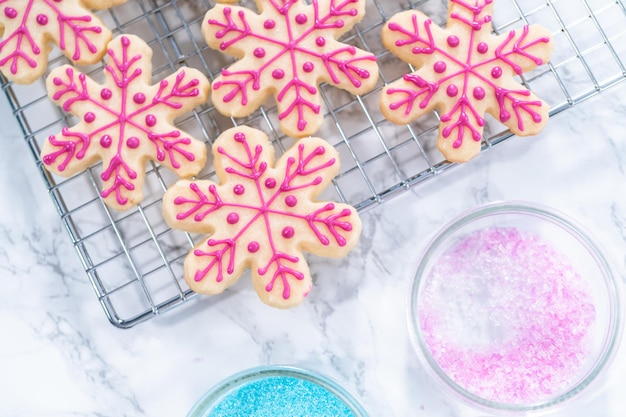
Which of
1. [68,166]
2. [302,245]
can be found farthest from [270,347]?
[68,166]

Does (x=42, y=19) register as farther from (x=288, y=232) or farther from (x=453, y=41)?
(x=453, y=41)

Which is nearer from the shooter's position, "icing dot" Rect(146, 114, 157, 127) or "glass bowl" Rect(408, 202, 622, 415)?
"icing dot" Rect(146, 114, 157, 127)

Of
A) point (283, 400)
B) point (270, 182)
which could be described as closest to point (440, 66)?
point (270, 182)

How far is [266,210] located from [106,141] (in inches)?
13.3

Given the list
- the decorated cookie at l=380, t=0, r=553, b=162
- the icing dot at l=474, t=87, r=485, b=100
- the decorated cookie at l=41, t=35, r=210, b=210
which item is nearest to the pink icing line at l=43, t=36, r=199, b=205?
the decorated cookie at l=41, t=35, r=210, b=210

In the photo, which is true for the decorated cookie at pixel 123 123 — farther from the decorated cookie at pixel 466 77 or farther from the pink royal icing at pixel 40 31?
the decorated cookie at pixel 466 77

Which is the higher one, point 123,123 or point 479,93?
point 123,123

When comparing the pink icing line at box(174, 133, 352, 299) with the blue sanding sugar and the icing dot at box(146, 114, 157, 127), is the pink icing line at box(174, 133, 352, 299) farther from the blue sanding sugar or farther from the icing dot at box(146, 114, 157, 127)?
the blue sanding sugar

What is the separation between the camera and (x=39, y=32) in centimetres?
166

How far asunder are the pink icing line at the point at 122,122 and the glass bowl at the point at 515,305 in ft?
1.91

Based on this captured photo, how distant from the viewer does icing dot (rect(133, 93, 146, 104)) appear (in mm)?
1632

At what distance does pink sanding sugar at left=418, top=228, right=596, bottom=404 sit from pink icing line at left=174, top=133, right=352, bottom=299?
0.33m

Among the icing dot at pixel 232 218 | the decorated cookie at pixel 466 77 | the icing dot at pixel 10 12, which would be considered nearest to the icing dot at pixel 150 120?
the icing dot at pixel 232 218

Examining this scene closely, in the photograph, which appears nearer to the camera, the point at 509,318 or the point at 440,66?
the point at 440,66
